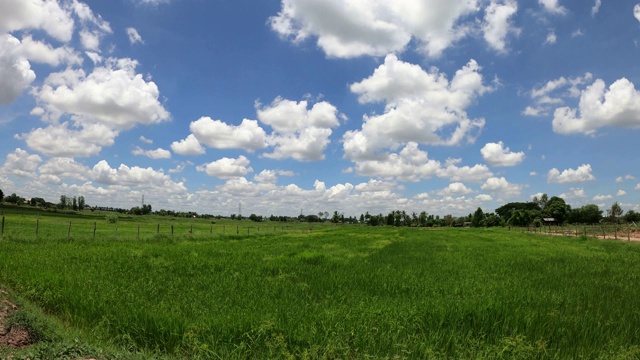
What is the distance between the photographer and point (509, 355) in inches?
238

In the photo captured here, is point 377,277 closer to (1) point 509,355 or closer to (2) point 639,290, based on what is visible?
(1) point 509,355

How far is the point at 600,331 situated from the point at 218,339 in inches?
274

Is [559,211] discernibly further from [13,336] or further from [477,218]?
[13,336]

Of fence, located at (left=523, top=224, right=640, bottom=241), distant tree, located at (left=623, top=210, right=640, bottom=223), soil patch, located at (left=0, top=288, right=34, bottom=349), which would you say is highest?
distant tree, located at (left=623, top=210, right=640, bottom=223)

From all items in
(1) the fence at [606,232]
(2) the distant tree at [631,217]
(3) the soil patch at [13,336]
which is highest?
(2) the distant tree at [631,217]

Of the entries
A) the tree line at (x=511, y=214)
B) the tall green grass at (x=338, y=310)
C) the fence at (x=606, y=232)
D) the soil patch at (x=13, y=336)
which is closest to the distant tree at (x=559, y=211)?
the tree line at (x=511, y=214)

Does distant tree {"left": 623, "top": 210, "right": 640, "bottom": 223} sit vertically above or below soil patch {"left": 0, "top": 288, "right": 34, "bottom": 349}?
above

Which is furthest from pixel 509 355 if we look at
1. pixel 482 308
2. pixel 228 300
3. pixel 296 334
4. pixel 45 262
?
pixel 45 262

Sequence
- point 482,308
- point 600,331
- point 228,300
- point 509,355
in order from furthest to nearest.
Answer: point 228,300 → point 482,308 → point 600,331 → point 509,355

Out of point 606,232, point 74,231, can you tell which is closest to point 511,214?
point 606,232

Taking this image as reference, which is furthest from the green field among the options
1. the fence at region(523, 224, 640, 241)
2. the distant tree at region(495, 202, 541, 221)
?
the distant tree at region(495, 202, 541, 221)

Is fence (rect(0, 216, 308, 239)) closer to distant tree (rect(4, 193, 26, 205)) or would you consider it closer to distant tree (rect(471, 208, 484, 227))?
distant tree (rect(4, 193, 26, 205))

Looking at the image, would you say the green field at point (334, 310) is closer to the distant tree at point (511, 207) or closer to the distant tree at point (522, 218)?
the distant tree at point (522, 218)

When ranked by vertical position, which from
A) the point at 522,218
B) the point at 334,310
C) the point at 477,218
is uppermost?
the point at 522,218
